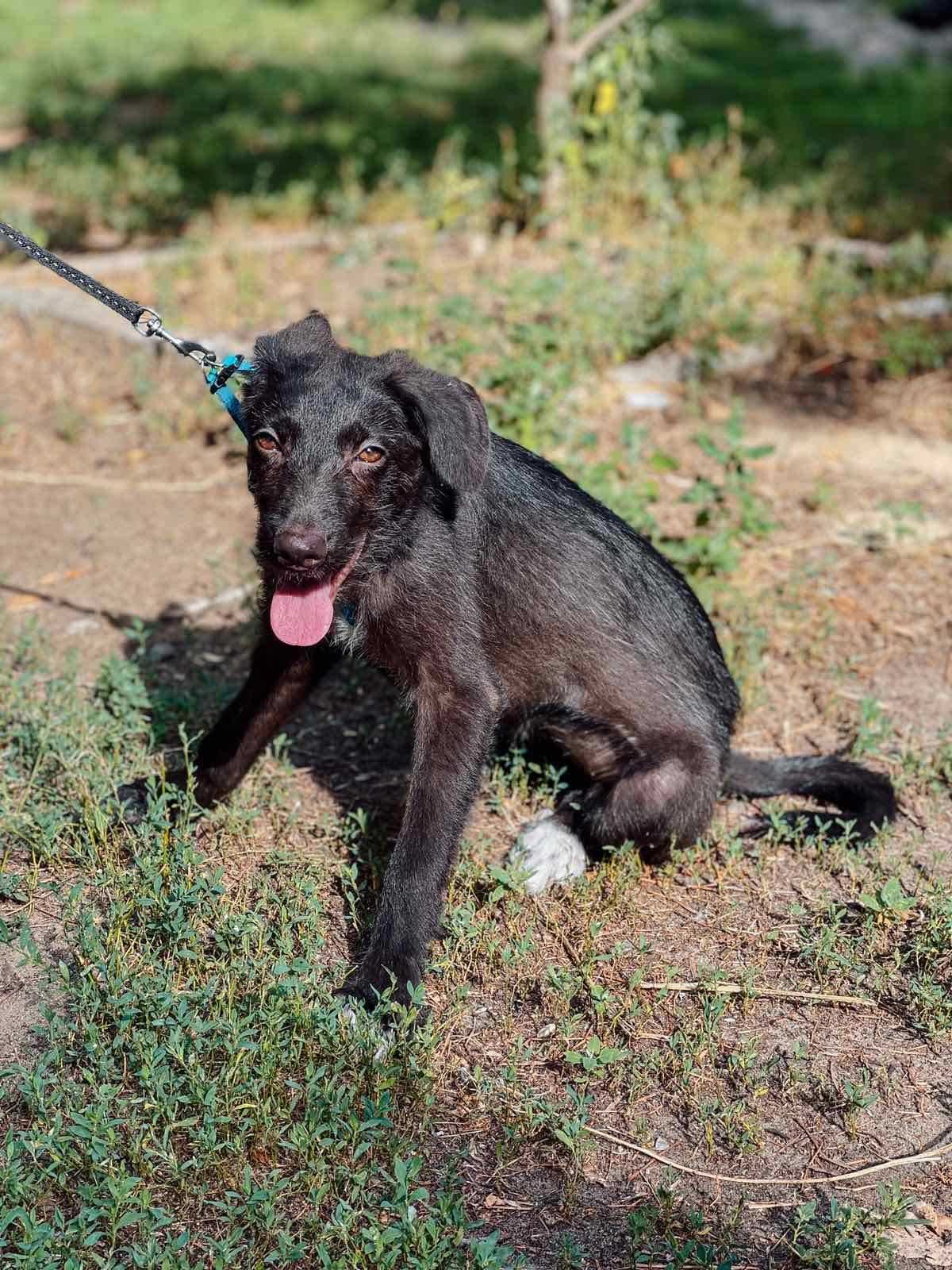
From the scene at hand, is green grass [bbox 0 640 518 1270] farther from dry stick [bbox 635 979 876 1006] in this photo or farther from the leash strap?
the leash strap

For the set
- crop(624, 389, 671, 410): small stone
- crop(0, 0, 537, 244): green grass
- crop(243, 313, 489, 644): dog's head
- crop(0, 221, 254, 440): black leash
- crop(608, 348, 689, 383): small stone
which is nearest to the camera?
crop(243, 313, 489, 644): dog's head

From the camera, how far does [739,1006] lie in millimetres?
3600

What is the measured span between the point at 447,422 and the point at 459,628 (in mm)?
548

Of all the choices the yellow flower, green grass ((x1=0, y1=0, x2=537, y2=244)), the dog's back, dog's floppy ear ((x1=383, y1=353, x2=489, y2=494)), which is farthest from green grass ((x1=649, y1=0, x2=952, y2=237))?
dog's floppy ear ((x1=383, y1=353, x2=489, y2=494))

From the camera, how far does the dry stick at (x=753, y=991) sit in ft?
11.8

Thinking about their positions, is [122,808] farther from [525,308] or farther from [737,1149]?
[525,308]

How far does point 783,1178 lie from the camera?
3084 mm

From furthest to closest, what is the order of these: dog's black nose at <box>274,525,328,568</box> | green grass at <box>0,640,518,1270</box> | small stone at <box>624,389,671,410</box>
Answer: small stone at <box>624,389,671,410</box>
dog's black nose at <box>274,525,328,568</box>
green grass at <box>0,640,518,1270</box>

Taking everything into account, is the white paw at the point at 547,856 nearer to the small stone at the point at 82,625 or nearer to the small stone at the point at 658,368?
the small stone at the point at 82,625

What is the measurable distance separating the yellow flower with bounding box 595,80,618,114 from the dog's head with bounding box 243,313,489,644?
5242 mm

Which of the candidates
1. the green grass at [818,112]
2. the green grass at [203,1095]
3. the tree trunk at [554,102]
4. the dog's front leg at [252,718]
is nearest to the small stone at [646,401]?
the tree trunk at [554,102]

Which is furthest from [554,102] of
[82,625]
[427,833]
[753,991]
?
[753,991]

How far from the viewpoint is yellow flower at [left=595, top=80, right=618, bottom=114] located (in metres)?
8.27

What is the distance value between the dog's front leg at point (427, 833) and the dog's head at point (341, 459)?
0.41m
